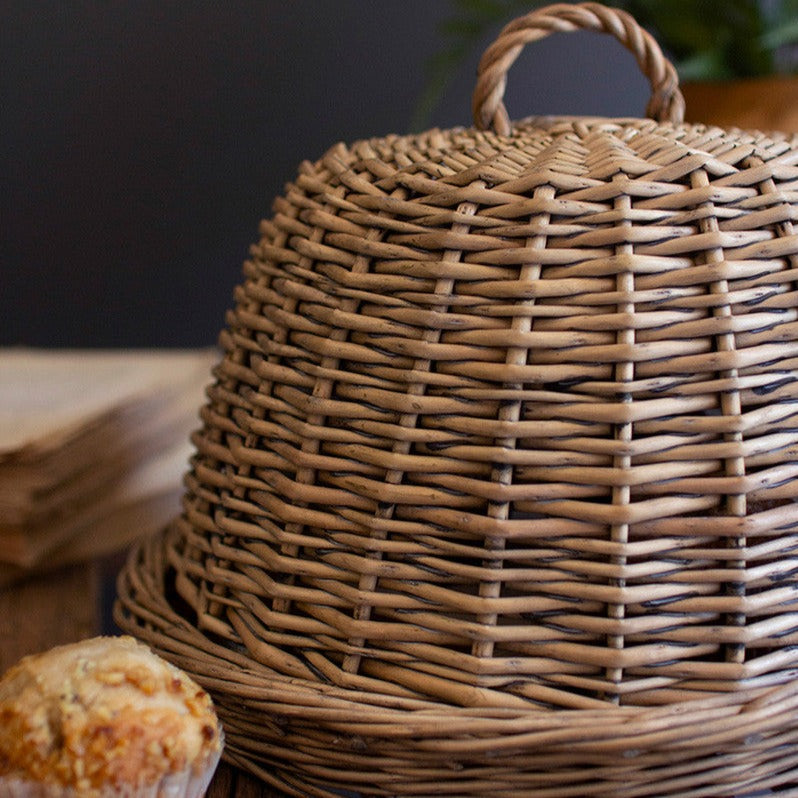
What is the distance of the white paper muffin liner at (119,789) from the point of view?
1.53 ft

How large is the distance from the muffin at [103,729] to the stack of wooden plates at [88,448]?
1.27 ft

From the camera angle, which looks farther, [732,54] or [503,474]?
[732,54]

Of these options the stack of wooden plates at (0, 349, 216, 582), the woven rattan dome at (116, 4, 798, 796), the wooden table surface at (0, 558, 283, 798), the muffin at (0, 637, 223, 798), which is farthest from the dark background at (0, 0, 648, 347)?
the muffin at (0, 637, 223, 798)

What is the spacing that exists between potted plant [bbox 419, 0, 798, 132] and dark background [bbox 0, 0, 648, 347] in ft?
1.04

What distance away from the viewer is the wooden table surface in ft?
2.79

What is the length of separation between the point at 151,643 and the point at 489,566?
0.72 ft

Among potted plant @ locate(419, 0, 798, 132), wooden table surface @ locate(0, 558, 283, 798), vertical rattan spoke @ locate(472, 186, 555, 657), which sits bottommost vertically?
wooden table surface @ locate(0, 558, 283, 798)

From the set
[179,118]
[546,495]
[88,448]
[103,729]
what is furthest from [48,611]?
[179,118]

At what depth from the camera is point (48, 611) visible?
908mm

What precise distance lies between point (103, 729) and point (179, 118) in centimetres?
109

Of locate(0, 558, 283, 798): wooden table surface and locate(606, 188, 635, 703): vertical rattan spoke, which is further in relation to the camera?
locate(0, 558, 283, 798): wooden table surface

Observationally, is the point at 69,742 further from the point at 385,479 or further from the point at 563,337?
the point at 563,337

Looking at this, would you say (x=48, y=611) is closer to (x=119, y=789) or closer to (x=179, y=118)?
(x=119, y=789)

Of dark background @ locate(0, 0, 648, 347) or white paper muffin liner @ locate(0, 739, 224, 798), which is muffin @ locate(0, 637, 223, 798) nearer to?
white paper muffin liner @ locate(0, 739, 224, 798)
